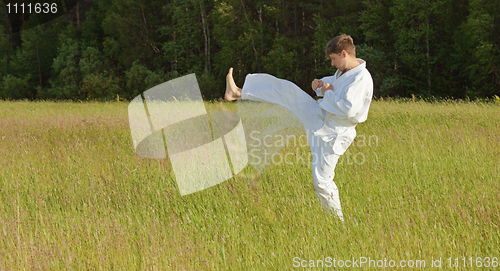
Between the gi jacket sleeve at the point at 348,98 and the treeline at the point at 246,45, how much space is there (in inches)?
802

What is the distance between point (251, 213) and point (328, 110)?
1.23 m

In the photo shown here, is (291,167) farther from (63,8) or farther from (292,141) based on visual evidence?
(63,8)

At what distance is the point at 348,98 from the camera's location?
9.46ft

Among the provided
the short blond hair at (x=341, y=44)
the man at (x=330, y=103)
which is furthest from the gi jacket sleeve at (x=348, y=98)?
the short blond hair at (x=341, y=44)

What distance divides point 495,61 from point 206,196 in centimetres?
2140

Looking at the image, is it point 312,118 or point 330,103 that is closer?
point 330,103

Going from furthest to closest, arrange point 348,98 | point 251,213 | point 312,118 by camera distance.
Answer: point 251,213
point 312,118
point 348,98

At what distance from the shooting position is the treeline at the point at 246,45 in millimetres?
22000

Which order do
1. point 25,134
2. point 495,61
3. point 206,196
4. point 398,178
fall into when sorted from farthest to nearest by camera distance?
point 495,61 → point 25,134 → point 398,178 → point 206,196

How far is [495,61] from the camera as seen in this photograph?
1994cm

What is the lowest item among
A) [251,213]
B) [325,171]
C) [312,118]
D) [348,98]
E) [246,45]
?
[246,45]

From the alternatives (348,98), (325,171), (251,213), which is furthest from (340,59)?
(251,213)

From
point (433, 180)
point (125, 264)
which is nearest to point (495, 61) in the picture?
point (433, 180)

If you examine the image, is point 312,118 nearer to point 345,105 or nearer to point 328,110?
point 328,110
